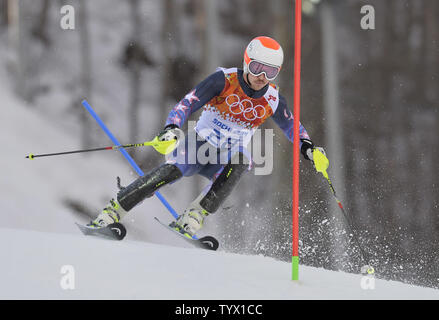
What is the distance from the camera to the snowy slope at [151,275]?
237 cm

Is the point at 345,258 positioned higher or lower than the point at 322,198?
lower

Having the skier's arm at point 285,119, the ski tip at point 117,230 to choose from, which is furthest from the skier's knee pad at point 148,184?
the skier's arm at point 285,119

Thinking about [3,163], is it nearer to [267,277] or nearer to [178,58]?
[178,58]

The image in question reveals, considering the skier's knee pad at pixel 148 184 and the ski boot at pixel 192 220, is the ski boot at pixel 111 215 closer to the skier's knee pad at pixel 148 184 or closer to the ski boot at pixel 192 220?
the skier's knee pad at pixel 148 184

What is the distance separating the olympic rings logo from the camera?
3580mm

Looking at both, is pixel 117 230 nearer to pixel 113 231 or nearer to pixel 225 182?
pixel 113 231

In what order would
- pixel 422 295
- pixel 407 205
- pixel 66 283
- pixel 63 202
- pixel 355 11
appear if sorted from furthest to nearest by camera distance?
1. pixel 355 11
2. pixel 407 205
3. pixel 63 202
4. pixel 422 295
5. pixel 66 283

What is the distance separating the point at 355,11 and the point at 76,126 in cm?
709

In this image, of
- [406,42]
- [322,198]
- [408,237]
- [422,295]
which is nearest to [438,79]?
→ [406,42]

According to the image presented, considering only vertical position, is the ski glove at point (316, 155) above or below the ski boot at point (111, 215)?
above

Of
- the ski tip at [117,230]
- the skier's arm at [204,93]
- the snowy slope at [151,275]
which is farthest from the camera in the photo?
the ski tip at [117,230]

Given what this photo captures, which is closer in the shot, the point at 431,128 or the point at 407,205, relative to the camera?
the point at 407,205

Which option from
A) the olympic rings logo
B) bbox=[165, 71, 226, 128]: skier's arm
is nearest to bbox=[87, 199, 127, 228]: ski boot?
bbox=[165, 71, 226, 128]: skier's arm

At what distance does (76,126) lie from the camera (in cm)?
1167
